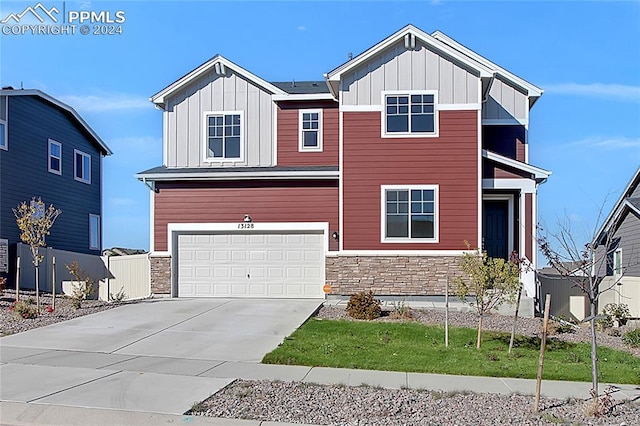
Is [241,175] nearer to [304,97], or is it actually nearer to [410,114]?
[304,97]

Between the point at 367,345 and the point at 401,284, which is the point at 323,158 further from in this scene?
the point at 367,345

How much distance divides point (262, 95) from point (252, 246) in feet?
16.7

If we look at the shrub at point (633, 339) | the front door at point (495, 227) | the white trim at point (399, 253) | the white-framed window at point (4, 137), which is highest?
the white-framed window at point (4, 137)

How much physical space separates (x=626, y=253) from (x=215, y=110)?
15.9 meters

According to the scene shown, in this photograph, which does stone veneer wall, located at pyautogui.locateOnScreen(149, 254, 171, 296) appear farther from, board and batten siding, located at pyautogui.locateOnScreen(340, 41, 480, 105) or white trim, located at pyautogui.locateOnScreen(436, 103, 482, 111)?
white trim, located at pyautogui.locateOnScreen(436, 103, 482, 111)

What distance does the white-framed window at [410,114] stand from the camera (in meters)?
19.5

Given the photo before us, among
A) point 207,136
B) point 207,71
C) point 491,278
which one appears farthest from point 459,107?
point 207,71

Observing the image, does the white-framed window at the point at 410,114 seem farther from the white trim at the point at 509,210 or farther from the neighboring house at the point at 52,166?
the neighboring house at the point at 52,166

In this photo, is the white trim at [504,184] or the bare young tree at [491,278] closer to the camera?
the bare young tree at [491,278]

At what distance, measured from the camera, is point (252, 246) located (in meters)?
20.6

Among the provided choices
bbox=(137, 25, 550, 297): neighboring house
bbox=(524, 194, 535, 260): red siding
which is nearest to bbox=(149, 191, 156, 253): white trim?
bbox=(137, 25, 550, 297): neighboring house

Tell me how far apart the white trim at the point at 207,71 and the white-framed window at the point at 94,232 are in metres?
11.3

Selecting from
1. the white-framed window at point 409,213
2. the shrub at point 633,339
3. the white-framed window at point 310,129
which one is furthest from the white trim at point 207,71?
the shrub at point 633,339

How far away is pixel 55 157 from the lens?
90.2ft
